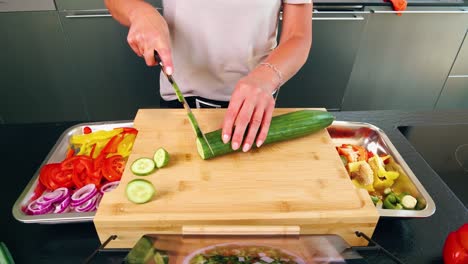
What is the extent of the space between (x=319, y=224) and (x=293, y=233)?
0.12m

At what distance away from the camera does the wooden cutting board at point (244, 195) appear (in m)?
0.82

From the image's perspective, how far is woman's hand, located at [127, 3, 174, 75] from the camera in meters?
0.94

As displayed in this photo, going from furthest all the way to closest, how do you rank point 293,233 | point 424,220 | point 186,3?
point 186,3
point 424,220
point 293,233

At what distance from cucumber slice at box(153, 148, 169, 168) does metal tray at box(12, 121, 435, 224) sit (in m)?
0.23

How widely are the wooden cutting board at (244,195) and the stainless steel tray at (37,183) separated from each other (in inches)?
4.8

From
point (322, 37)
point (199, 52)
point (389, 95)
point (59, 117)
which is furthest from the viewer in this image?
point (389, 95)

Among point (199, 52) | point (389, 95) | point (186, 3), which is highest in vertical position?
point (186, 3)

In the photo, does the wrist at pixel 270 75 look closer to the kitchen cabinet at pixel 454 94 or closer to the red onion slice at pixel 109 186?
the red onion slice at pixel 109 186

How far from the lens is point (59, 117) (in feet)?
9.08

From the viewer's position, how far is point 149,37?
0.96 m

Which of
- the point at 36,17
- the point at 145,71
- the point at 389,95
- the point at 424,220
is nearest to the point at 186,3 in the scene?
the point at 424,220

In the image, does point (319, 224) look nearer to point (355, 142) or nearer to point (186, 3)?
point (355, 142)

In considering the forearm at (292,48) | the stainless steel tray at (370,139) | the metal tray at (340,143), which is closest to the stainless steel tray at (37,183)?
the metal tray at (340,143)

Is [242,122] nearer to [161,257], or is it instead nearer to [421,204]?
[161,257]
